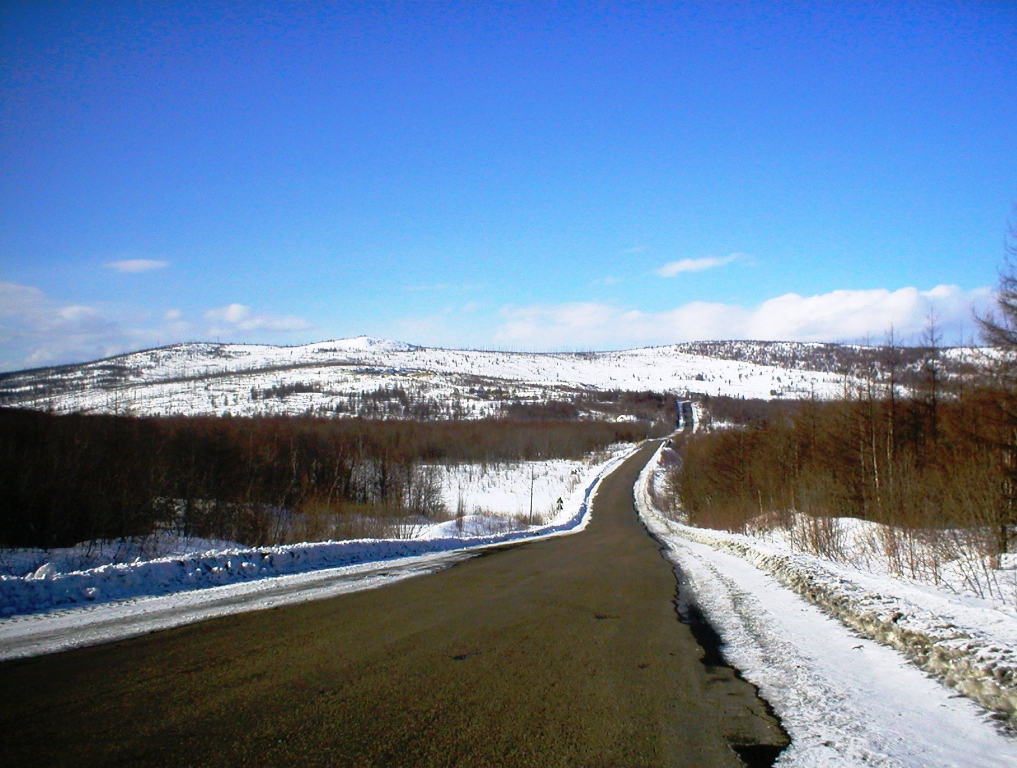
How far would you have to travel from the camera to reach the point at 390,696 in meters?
4.79

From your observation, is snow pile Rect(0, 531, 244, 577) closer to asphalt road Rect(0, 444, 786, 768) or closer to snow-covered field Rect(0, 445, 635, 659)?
snow-covered field Rect(0, 445, 635, 659)

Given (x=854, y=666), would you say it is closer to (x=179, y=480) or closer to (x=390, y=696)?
(x=390, y=696)

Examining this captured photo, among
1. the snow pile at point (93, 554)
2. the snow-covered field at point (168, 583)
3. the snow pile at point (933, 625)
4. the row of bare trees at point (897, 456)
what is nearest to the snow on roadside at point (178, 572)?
the snow-covered field at point (168, 583)

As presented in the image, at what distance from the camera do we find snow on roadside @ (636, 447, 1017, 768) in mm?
4164

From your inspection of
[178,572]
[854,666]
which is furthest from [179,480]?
[854,666]

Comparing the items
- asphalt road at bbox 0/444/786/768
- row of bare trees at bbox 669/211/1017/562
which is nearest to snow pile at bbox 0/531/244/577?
asphalt road at bbox 0/444/786/768

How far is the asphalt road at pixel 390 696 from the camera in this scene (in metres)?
3.90

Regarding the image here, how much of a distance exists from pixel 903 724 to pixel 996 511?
12.9m

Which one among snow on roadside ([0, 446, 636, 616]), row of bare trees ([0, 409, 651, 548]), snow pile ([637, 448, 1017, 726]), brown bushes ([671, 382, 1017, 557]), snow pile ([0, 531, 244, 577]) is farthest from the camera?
row of bare trees ([0, 409, 651, 548])

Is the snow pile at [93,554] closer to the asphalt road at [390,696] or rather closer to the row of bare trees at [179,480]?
the row of bare trees at [179,480]

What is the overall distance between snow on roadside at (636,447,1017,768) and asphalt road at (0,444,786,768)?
1.17ft

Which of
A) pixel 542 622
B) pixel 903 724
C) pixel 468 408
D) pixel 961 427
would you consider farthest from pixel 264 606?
pixel 468 408

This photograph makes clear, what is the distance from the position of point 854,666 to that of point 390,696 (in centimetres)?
436

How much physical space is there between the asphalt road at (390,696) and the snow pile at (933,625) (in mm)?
1788
